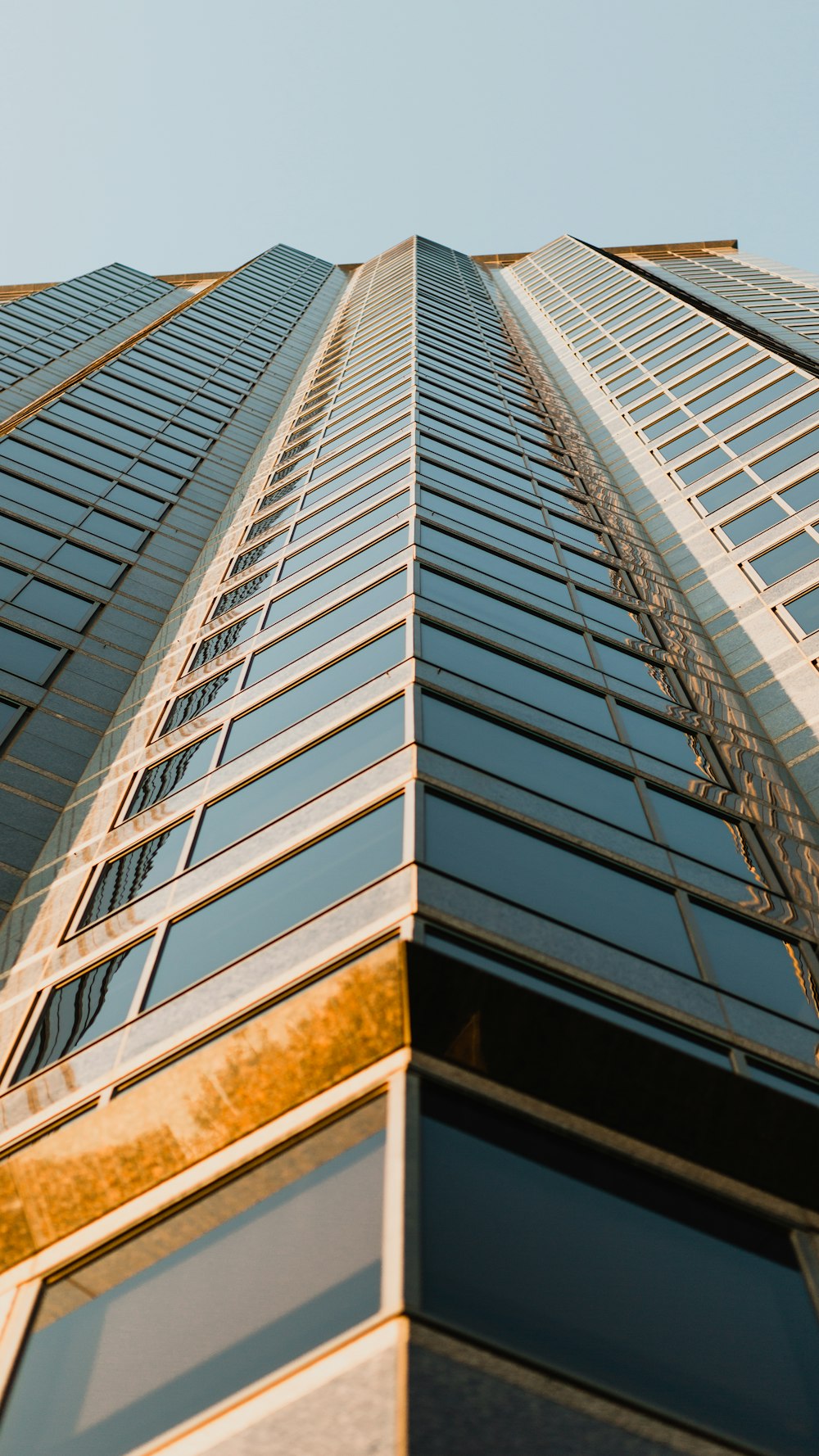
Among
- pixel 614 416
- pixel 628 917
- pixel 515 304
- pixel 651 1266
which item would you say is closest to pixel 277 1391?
pixel 651 1266

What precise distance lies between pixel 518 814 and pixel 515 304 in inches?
2452

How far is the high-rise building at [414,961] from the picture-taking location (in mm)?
6957

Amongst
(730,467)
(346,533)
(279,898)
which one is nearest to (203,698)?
(346,533)

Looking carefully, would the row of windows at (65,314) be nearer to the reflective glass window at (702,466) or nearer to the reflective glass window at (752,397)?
the reflective glass window at (702,466)

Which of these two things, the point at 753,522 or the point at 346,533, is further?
the point at 753,522

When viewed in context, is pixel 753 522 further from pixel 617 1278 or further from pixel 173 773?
pixel 617 1278

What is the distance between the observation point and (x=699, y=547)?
2522 cm

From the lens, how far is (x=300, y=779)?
1345 cm

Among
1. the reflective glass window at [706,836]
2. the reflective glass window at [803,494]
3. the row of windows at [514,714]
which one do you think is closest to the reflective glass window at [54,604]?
the row of windows at [514,714]

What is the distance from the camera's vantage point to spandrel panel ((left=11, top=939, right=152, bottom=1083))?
1150 cm

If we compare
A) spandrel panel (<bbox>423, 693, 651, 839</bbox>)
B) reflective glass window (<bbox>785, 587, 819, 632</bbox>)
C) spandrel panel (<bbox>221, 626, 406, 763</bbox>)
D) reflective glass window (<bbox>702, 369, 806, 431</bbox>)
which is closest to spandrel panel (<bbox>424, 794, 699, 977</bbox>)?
spandrel panel (<bbox>423, 693, 651, 839</bbox>)

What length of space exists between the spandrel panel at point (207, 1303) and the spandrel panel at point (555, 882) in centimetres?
322

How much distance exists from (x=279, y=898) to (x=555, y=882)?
261 cm

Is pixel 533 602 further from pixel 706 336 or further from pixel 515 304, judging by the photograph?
pixel 515 304
